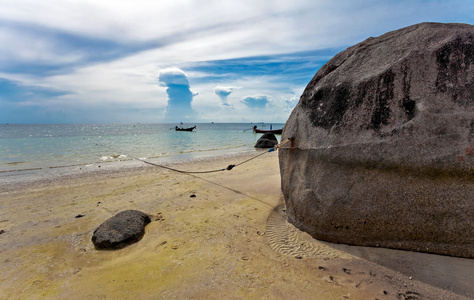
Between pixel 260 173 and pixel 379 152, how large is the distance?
6.62 m

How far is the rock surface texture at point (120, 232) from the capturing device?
4156 millimetres

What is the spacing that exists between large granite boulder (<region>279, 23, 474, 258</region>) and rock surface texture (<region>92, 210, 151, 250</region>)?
10.6 ft

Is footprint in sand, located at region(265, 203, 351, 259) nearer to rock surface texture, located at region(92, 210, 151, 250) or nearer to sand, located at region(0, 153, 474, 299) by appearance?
sand, located at region(0, 153, 474, 299)

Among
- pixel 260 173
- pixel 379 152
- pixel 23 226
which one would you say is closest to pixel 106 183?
pixel 23 226

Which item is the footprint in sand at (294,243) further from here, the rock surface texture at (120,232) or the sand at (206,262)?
the rock surface texture at (120,232)

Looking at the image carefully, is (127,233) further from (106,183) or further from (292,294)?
(106,183)

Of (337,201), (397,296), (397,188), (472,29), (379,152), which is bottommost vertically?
(397,296)

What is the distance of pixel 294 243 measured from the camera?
4023mm

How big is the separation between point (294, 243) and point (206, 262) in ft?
5.16

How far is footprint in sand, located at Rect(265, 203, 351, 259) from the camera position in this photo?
12.0 feet

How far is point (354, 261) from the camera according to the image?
133 inches

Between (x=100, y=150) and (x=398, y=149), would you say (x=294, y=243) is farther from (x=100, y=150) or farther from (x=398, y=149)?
(x=100, y=150)

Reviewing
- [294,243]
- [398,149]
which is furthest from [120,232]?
[398,149]

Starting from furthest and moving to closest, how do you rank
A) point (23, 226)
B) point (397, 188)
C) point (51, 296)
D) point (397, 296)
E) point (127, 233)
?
point (23, 226) < point (127, 233) < point (397, 188) < point (51, 296) < point (397, 296)
